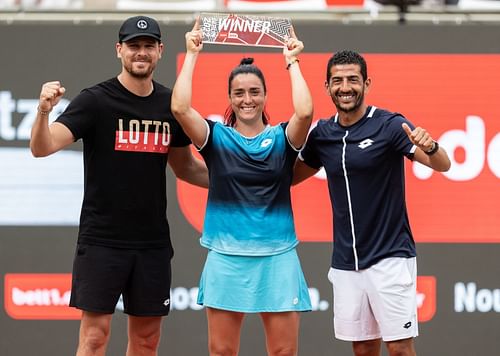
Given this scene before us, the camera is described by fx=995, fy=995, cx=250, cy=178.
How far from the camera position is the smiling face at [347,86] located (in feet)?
15.9

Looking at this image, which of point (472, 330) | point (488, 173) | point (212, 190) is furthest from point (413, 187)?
point (212, 190)

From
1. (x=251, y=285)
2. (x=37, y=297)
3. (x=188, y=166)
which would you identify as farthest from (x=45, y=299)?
(x=251, y=285)

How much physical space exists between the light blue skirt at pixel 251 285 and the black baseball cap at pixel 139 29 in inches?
43.8

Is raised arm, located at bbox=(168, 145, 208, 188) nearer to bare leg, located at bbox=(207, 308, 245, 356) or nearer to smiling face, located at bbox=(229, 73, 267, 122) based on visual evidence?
smiling face, located at bbox=(229, 73, 267, 122)

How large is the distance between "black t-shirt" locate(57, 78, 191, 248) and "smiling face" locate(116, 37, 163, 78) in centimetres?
13

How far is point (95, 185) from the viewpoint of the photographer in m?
4.87

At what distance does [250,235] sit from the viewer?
4727mm

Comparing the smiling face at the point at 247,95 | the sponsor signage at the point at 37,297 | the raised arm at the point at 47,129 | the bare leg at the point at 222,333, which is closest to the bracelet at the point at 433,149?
the smiling face at the point at 247,95

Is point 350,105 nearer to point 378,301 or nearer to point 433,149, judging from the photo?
point 433,149

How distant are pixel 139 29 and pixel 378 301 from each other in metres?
1.76

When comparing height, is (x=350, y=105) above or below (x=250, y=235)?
above

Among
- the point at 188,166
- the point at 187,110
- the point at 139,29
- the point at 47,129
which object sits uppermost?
the point at 139,29

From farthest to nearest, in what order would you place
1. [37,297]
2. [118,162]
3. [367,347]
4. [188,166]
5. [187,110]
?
[37,297], [188,166], [367,347], [118,162], [187,110]

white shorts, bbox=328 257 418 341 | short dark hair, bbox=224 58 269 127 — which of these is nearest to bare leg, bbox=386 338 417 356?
white shorts, bbox=328 257 418 341
